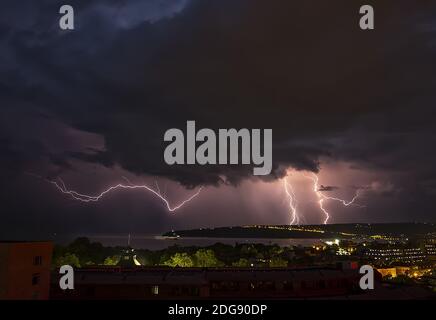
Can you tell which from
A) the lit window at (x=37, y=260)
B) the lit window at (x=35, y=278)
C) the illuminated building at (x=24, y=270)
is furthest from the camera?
the lit window at (x=37, y=260)

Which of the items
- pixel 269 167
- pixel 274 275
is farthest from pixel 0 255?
pixel 274 275

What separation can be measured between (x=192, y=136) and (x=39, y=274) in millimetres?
12408

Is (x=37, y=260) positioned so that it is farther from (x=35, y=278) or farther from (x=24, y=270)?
(x=24, y=270)

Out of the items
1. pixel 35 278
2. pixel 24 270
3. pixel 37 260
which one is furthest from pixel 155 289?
pixel 24 270

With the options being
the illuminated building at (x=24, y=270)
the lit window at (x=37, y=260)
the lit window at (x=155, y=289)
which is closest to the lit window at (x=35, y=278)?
the illuminated building at (x=24, y=270)

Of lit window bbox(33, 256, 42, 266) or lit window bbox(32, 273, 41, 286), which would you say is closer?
lit window bbox(32, 273, 41, 286)

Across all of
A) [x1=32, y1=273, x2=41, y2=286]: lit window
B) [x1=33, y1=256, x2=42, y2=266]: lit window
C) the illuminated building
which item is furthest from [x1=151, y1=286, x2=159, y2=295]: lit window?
[x1=33, y1=256, x2=42, y2=266]: lit window

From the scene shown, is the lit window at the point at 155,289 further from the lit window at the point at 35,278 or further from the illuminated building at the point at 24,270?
the lit window at the point at 35,278

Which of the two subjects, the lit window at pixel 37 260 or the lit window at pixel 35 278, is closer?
the lit window at pixel 35 278

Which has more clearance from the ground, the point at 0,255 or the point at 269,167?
the point at 269,167

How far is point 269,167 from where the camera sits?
2322 cm

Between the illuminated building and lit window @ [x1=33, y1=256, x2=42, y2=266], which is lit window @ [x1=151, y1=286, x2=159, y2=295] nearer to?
the illuminated building

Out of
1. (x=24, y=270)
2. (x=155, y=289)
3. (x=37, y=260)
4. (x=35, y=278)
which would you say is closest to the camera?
(x=24, y=270)
